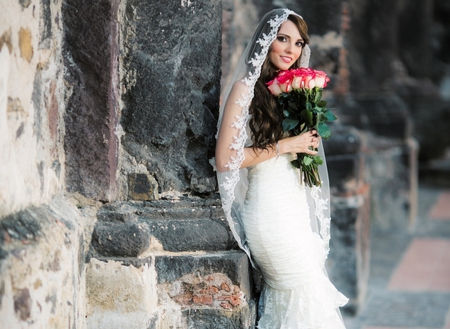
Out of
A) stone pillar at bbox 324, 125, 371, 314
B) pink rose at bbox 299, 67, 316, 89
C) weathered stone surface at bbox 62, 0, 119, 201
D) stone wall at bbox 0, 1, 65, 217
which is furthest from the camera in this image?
stone pillar at bbox 324, 125, 371, 314

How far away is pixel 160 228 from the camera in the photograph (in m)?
2.96

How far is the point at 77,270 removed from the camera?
279 centimetres

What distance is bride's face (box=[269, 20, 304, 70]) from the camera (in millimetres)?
3162

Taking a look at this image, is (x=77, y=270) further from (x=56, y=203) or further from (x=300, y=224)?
(x=300, y=224)

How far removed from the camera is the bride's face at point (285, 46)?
3.16 metres

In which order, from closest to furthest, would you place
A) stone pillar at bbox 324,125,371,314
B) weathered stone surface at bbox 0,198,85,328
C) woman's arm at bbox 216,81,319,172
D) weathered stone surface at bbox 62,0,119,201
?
weathered stone surface at bbox 0,198,85,328 < weathered stone surface at bbox 62,0,119,201 < woman's arm at bbox 216,81,319,172 < stone pillar at bbox 324,125,371,314

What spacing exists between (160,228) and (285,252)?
0.55 metres

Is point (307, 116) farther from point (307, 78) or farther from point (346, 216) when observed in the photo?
point (346, 216)

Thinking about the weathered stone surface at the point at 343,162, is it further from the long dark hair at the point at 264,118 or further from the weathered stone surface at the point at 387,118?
the weathered stone surface at the point at 387,118

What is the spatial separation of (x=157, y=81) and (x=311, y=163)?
0.78m

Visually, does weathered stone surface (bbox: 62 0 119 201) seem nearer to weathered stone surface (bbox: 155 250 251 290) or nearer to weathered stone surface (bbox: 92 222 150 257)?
weathered stone surface (bbox: 92 222 150 257)

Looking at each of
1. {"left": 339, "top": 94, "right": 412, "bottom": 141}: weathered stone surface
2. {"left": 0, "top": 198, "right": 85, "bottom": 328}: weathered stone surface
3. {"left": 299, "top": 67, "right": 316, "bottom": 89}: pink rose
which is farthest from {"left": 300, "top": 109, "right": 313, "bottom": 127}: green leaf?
{"left": 339, "top": 94, "right": 412, "bottom": 141}: weathered stone surface

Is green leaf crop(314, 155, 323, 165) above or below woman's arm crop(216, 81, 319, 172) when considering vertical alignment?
below

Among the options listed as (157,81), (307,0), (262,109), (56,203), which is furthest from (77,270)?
(307,0)
